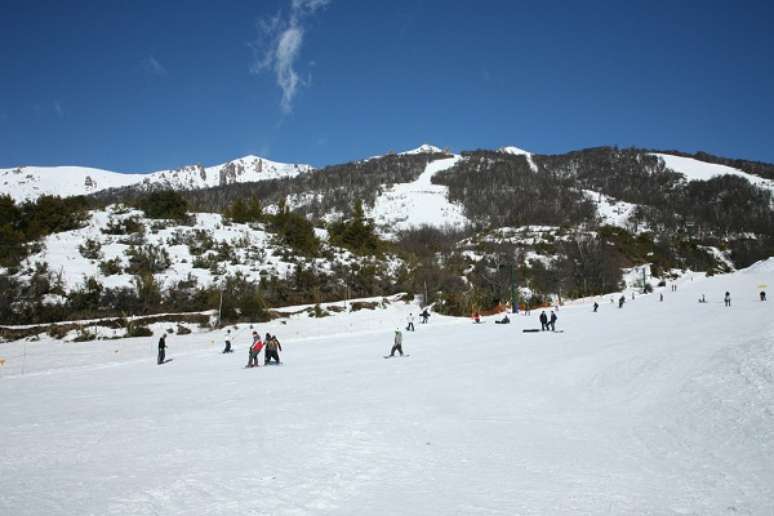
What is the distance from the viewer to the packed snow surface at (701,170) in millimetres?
166413

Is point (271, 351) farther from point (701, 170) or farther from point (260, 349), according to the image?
point (701, 170)

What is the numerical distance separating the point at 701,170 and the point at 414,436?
708ft

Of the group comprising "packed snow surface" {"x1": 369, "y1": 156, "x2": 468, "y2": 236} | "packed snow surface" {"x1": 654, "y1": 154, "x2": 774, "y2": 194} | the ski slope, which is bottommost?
the ski slope

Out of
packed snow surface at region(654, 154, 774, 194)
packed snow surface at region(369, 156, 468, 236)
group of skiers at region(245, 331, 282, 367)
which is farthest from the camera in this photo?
packed snow surface at region(654, 154, 774, 194)

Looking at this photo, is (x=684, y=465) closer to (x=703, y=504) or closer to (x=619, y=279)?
(x=703, y=504)

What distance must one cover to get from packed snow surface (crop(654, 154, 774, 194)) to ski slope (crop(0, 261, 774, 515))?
19089cm

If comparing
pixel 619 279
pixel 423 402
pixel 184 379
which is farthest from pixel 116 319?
pixel 619 279

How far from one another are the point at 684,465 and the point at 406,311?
1132 inches

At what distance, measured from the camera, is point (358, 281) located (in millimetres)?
37375

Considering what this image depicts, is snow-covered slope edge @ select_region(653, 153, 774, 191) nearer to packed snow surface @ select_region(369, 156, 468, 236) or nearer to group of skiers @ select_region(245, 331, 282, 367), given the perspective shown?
packed snow surface @ select_region(369, 156, 468, 236)

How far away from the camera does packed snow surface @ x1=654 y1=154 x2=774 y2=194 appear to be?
546 feet

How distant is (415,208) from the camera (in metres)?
132

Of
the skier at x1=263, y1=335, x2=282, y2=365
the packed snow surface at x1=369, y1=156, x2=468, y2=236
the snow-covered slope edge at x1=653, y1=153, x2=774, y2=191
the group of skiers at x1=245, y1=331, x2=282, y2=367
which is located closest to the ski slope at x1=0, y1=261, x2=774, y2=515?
the group of skiers at x1=245, y1=331, x2=282, y2=367

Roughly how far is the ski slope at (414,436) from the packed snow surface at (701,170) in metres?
191
